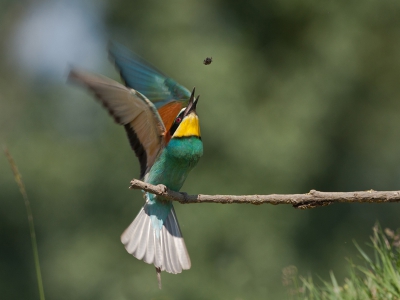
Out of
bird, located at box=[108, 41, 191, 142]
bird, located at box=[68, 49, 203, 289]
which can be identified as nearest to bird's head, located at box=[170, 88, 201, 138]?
bird, located at box=[68, 49, 203, 289]

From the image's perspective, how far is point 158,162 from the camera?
312 centimetres

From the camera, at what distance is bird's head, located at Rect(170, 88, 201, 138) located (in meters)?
3.03

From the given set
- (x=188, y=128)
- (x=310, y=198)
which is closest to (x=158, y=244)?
(x=188, y=128)

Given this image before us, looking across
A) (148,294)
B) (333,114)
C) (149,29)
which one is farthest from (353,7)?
(148,294)

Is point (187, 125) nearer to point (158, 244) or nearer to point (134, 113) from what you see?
point (134, 113)

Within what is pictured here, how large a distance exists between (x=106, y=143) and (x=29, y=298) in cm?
229

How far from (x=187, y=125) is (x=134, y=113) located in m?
0.26

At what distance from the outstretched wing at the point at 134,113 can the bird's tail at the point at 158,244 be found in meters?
0.27

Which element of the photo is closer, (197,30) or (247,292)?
(247,292)

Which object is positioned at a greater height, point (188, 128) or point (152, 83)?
point (152, 83)

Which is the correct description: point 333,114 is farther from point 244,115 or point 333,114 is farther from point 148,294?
point 148,294

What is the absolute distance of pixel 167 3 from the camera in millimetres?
8188

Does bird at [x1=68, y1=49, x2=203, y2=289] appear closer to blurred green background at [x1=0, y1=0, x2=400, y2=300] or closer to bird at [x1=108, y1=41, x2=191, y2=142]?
bird at [x1=108, y1=41, x2=191, y2=142]

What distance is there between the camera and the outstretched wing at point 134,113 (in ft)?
9.00
